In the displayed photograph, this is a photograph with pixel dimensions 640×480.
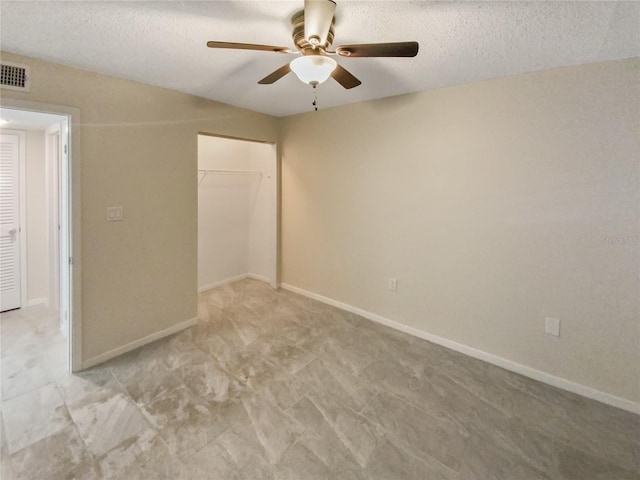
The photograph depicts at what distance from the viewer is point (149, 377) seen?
2.42 m

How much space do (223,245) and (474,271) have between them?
3476mm

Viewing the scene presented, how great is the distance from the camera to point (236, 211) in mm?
4895

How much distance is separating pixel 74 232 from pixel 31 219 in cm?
195

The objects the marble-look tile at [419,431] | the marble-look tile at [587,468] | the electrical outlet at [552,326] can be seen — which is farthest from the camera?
the electrical outlet at [552,326]

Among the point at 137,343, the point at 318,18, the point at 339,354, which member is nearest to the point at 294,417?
the point at 339,354

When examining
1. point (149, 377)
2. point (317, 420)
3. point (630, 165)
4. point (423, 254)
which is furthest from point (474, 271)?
point (149, 377)

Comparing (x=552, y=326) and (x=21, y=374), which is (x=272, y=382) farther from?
(x=552, y=326)

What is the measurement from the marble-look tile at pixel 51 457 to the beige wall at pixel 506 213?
2.67 meters

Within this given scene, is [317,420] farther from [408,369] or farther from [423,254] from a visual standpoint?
[423,254]

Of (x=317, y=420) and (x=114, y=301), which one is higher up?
(x=114, y=301)

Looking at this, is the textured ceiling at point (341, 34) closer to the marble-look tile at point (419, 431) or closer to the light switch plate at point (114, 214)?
the light switch plate at point (114, 214)

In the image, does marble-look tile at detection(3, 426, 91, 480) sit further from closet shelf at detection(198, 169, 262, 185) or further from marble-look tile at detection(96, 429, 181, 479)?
closet shelf at detection(198, 169, 262, 185)

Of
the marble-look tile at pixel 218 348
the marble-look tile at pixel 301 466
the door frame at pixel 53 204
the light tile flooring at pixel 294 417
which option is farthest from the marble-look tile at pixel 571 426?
the door frame at pixel 53 204

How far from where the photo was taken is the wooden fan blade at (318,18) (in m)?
1.45
